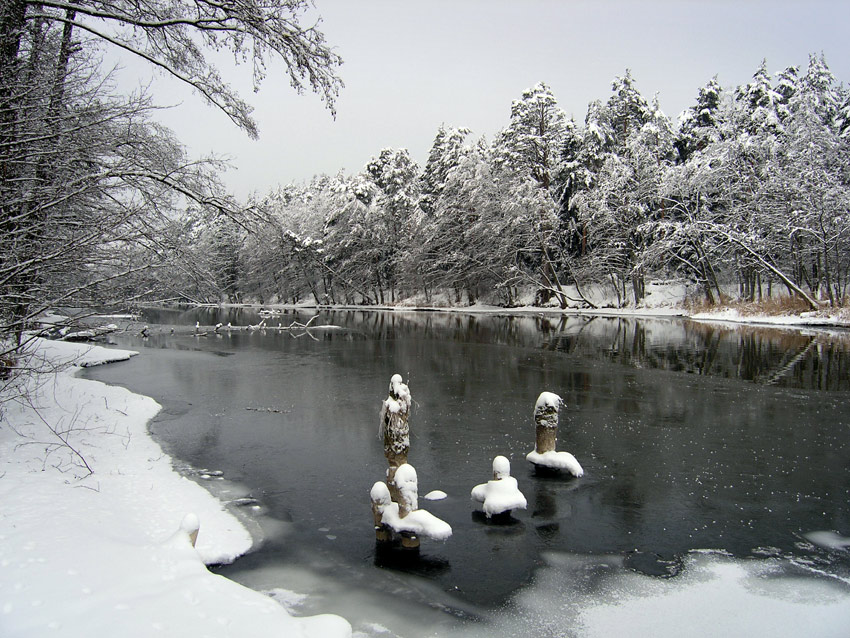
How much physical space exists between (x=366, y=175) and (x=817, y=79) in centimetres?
4414

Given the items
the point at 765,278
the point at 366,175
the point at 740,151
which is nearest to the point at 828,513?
the point at 740,151

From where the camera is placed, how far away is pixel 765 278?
41.6m

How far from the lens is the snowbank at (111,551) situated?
11.1 feet

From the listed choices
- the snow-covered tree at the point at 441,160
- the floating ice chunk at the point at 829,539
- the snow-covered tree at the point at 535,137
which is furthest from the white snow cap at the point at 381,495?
the snow-covered tree at the point at 441,160

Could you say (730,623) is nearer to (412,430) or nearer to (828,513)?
(828,513)

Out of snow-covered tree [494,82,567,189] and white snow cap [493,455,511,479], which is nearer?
white snow cap [493,455,511,479]

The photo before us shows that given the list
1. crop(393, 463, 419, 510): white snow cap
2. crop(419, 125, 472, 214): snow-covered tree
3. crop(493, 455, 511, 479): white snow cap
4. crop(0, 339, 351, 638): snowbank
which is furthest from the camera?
crop(419, 125, 472, 214): snow-covered tree

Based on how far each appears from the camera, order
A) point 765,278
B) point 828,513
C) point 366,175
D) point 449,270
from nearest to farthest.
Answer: point 828,513 < point 765,278 < point 449,270 < point 366,175

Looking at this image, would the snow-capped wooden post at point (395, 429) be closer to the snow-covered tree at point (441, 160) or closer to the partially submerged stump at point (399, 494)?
the partially submerged stump at point (399, 494)

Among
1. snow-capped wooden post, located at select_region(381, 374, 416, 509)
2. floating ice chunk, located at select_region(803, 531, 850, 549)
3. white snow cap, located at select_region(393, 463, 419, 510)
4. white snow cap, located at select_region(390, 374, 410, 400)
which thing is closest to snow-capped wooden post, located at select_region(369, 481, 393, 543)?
snow-capped wooden post, located at select_region(381, 374, 416, 509)

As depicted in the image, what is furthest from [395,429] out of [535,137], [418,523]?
[535,137]

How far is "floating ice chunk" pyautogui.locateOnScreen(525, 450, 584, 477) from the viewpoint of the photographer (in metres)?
8.12

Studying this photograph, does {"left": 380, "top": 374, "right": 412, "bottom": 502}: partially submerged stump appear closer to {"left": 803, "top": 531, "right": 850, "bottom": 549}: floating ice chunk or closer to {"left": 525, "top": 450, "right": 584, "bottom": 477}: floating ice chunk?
{"left": 525, "top": 450, "right": 584, "bottom": 477}: floating ice chunk

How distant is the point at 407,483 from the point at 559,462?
3.28m
